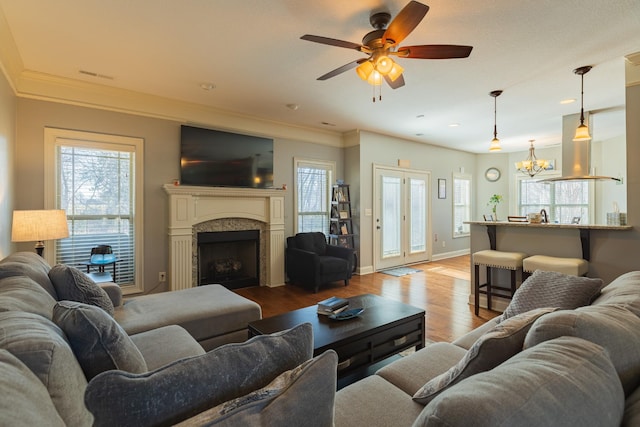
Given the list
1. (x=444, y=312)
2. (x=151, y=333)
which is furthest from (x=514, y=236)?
(x=151, y=333)

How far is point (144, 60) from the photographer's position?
2.98m

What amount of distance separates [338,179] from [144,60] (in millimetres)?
3649

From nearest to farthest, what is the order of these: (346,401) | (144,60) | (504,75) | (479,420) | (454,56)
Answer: (479,420)
(346,401)
(454,56)
(144,60)
(504,75)

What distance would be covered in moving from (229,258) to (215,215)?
2.79 ft

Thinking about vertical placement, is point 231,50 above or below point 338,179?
above

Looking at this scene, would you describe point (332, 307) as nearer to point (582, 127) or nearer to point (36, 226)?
point (36, 226)

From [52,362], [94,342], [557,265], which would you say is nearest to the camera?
[52,362]

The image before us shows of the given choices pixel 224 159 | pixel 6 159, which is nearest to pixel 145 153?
pixel 224 159

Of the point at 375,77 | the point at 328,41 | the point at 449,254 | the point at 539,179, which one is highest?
the point at 328,41

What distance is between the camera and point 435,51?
7.19 feet

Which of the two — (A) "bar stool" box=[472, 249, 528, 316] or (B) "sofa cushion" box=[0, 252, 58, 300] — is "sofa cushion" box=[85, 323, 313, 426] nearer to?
(B) "sofa cushion" box=[0, 252, 58, 300]

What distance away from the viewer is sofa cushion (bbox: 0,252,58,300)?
5.60 ft

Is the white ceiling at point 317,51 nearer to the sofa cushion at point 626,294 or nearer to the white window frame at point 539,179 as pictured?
the sofa cushion at point 626,294

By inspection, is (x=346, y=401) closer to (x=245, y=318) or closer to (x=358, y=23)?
(x=245, y=318)
